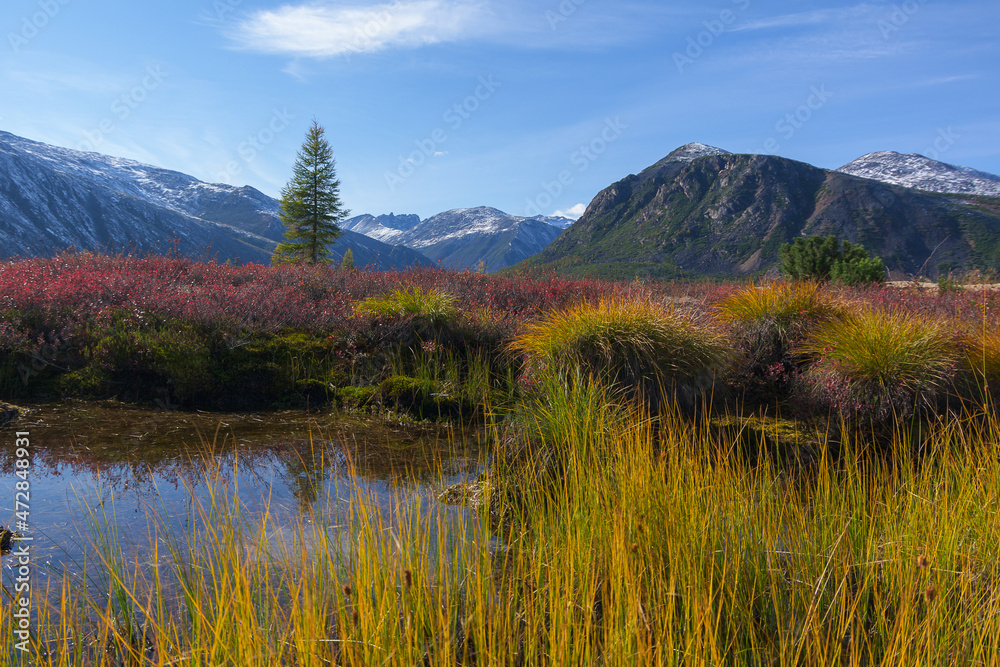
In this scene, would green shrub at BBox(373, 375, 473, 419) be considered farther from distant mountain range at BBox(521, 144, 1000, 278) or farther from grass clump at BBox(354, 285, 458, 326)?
distant mountain range at BBox(521, 144, 1000, 278)

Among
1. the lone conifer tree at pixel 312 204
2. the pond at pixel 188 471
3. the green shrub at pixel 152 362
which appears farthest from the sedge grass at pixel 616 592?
the lone conifer tree at pixel 312 204

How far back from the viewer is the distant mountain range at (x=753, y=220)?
409 feet

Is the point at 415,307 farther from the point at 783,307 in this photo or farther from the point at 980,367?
the point at 980,367

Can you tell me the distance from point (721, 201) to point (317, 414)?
180 meters

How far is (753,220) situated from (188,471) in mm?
173123

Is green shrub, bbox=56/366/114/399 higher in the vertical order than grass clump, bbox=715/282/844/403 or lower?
lower

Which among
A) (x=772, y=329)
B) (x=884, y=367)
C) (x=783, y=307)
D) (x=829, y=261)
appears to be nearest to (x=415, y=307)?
(x=772, y=329)

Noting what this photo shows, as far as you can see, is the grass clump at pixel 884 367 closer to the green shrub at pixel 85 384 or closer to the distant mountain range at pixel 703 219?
the green shrub at pixel 85 384

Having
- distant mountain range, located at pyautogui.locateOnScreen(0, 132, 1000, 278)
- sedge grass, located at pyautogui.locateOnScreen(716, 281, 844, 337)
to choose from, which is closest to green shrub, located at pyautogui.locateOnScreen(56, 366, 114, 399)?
sedge grass, located at pyautogui.locateOnScreen(716, 281, 844, 337)

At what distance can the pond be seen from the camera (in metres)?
3.38

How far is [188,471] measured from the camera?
467 cm

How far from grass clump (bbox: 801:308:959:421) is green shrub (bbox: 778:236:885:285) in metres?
14.4

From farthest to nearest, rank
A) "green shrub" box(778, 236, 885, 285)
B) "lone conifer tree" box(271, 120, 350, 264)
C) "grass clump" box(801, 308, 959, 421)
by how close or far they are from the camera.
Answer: "lone conifer tree" box(271, 120, 350, 264), "green shrub" box(778, 236, 885, 285), "grass clump" box(801, 308, 959, 421)

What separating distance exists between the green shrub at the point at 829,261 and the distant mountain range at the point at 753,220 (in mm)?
92007
